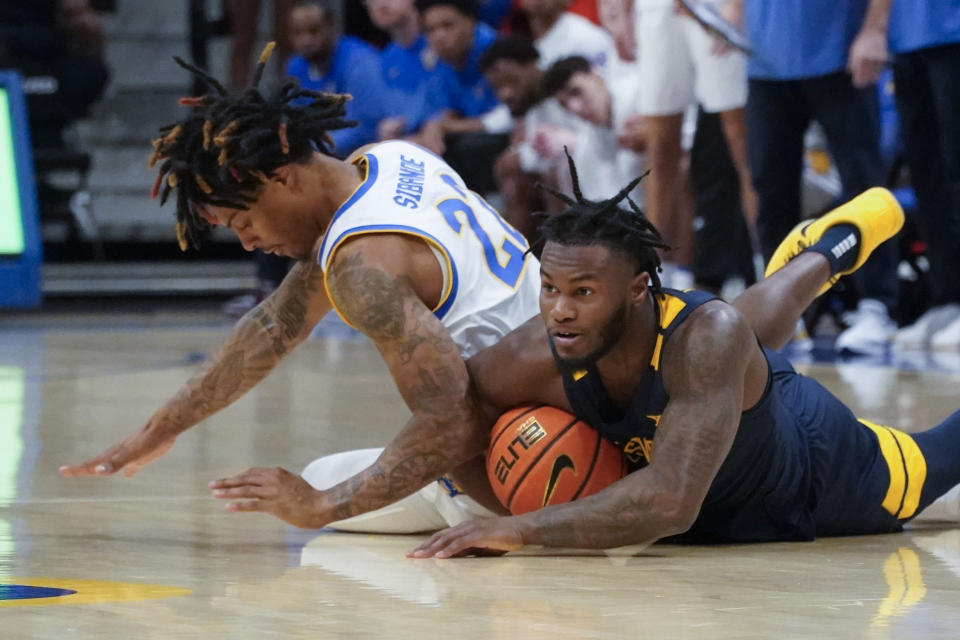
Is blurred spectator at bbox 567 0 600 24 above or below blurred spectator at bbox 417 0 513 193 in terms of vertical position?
above

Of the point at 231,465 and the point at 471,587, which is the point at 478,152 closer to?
the point at 231,465

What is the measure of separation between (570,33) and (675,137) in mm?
1122

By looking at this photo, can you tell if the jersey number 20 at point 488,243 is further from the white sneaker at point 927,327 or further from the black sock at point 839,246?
the white sneaker at point 927,327

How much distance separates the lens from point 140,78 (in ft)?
40.8

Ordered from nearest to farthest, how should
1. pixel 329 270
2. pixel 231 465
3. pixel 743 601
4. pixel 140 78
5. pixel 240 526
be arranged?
1. pixel 743 601
2. pixel 329 270
3. pixel 240 526
4. pixel 231 465
5. pixel 140 78

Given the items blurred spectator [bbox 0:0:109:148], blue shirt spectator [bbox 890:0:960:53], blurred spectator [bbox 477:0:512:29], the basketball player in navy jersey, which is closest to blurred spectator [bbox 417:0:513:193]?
blurred spectator [bbox 477:0:512:29]

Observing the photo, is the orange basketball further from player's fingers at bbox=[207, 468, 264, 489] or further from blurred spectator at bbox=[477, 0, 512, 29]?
blurred spectator at bbox=[477, 0, 512, 29]

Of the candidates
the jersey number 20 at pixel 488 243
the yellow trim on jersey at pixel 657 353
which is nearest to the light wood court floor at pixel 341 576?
the yellow trim on jersey at pixel 657 353

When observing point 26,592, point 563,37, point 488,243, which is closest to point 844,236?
point 488,243

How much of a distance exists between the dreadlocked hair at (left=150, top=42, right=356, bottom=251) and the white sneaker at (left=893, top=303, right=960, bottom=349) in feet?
15.1

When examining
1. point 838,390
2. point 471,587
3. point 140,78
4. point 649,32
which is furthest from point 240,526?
point 140,78

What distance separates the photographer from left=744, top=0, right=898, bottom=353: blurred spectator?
22.2ft

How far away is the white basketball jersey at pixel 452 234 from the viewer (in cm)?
346

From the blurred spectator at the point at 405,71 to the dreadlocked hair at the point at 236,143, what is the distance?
6096 mm
